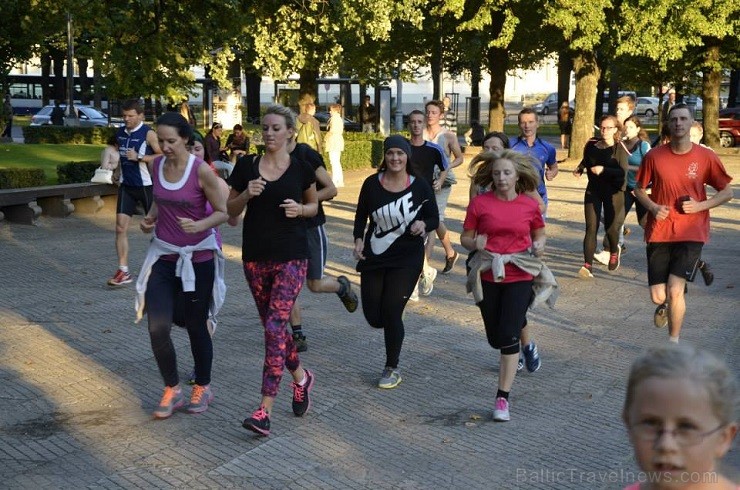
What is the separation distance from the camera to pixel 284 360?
666 cm

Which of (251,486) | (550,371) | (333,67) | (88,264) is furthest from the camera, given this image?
(333,67)

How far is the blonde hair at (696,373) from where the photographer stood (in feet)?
7.04

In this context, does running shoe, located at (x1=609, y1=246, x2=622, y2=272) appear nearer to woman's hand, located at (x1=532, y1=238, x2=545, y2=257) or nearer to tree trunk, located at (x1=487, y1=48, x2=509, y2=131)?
woman's hand, located at (x1=532, y1=238, x2=545, y2=257)

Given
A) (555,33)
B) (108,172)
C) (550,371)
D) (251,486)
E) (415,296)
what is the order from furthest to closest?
(555,33), (108,172), (415,296), (550,371), (251,486)

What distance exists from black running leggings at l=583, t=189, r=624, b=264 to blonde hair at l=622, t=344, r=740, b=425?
10.2 m

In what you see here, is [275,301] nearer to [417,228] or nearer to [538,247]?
[417,228]

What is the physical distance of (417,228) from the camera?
7.51 meters

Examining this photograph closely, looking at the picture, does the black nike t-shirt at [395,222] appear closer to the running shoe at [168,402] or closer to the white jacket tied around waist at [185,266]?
the white jacket tied around waist at [185,266]

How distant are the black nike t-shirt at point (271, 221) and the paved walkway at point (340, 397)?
1.01 m

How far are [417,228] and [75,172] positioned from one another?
12.8 meters

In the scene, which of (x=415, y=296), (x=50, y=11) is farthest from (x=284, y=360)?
(x=50, y=11)

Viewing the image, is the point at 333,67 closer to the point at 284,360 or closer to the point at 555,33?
the point at 555,33

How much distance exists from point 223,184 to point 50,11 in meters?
12.1

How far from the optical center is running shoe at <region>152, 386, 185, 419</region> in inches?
272
